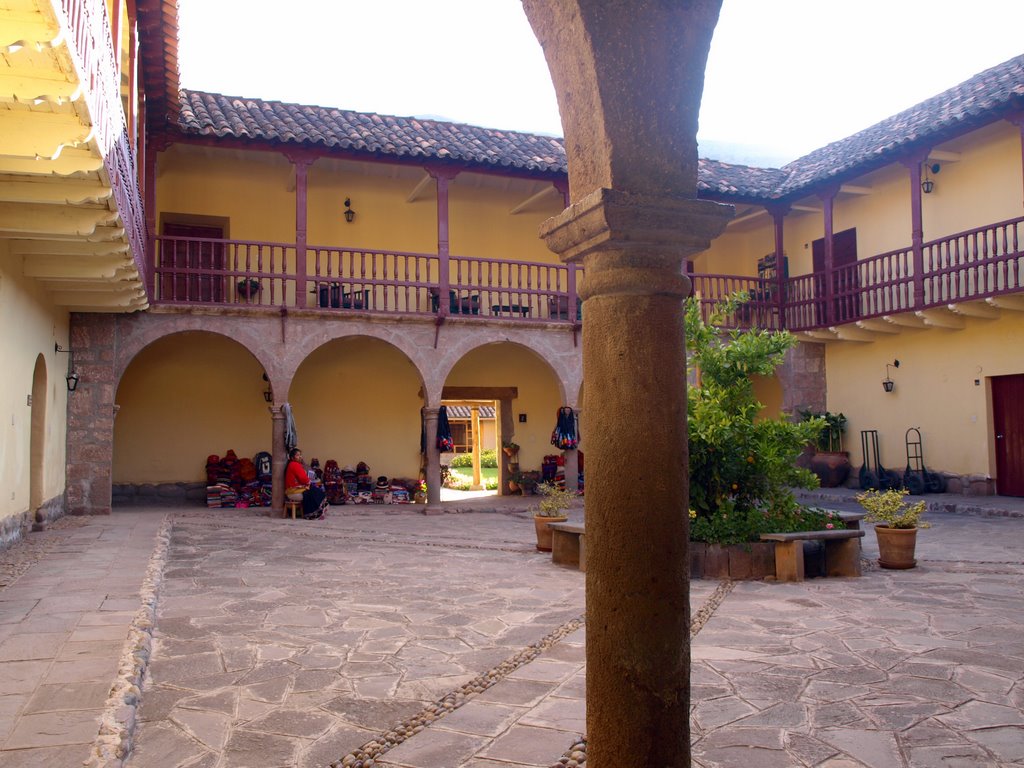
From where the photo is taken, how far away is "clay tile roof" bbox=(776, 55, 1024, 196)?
512 inches

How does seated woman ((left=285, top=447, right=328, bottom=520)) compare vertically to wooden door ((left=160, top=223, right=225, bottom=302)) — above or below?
below

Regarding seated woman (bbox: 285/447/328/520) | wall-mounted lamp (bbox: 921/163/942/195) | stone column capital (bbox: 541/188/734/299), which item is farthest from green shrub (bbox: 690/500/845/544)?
wall-mounted lamp (bbox: 921/163/942/195)

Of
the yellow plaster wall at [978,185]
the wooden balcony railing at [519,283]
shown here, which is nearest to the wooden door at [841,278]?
the wooden balcony railing at [519,283]

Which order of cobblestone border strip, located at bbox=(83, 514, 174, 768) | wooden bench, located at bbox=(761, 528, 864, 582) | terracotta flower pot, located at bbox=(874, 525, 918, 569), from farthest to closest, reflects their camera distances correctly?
terracotta flower pot, located at bbox=(874, 525, 918, 569)
wooden bench, located at bbox=(761, 528, 864, 582)
cobblestone border strip, located at bbox=(83, 514, 174, 768)

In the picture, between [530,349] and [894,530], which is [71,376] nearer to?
[530,349]

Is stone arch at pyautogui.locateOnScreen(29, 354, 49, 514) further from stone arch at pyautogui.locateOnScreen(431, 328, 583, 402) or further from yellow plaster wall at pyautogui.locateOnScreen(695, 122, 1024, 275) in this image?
yellow plaster wall at pyautogui.locateOnScreen(695, 122, 1024, 275)

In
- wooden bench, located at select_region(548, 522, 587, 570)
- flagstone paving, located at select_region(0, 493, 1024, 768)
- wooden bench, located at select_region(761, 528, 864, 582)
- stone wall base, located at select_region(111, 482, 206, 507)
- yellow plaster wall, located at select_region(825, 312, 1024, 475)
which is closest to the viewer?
flagstone paving, located at select_region(0, 493, 1024, 768)

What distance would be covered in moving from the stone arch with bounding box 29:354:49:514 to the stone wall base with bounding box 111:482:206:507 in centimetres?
434

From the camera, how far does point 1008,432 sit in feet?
46.2

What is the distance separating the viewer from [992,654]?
502 centimetres

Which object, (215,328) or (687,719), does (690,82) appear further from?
(215,328)

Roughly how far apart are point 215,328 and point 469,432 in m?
20.6

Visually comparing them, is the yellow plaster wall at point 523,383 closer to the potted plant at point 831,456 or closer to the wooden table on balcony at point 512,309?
the wooden table on balcony at point 512,309

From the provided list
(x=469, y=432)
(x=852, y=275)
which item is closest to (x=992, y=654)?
(x=852, y=275)
